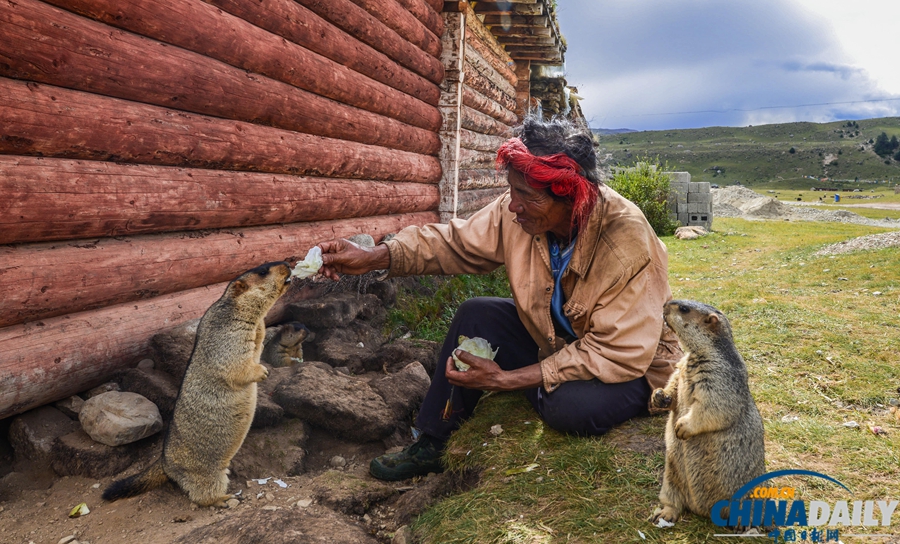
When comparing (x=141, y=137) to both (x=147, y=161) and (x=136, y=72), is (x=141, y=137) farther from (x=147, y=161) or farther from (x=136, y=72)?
(x=136, y=72)

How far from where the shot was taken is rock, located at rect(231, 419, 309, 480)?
372cm

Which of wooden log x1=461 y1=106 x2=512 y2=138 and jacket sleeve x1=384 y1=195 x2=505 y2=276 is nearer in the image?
jacket sleeve x1=384 y1=195 x2=505 y2=276

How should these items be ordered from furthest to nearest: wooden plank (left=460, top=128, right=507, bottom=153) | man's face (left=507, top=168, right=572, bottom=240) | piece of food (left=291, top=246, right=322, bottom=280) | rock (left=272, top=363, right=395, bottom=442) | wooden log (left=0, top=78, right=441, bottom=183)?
wooden plank (left=460, top=128, right=507, bottom=153) → rock (left=272, top=363, right=395, bottom=442) → piece of food (left=291, top=246, right=322, bottom=280) → man's face (left=507, top=168, right=572, bottom=240) → wooden log (left=0, top=78, right=441, bottom=183)

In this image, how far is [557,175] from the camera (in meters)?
3.24

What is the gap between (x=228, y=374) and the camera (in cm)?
342

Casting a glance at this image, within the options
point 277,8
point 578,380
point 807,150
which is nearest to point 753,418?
point 578,380

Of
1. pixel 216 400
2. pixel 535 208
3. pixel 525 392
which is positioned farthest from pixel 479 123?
pixel 216 400

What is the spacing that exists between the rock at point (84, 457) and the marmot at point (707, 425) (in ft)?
9.83

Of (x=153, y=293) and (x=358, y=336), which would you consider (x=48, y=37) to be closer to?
(x=153, y=293)

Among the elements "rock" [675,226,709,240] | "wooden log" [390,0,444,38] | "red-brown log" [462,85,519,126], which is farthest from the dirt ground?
"rock" [675,226,709,240]

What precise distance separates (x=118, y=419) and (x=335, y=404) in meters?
1.29

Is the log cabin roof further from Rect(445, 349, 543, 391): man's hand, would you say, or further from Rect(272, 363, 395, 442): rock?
Rect(445, 349, 543, 391): man's hand

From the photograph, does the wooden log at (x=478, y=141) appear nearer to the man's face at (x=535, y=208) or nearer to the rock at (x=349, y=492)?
the man's face at (x=535, y=208)

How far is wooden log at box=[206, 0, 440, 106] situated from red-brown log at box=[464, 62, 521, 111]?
1737 millimetres
